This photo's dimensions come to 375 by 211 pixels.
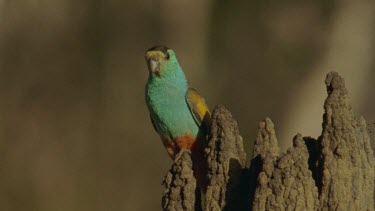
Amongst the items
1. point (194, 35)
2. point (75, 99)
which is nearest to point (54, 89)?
point (75, 99)

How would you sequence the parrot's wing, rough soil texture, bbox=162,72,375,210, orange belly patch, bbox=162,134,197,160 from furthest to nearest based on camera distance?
the parrot's wing
orange belly patch, bbox=162,134,197,160
rough soil texture, bbox=162,72,375,210

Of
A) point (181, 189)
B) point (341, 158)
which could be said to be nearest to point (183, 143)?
point (181, 189)

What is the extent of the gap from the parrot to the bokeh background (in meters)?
3.87

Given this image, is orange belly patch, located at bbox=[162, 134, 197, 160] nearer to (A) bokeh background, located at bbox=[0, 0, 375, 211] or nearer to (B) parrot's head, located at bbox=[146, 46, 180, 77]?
(B) parrot's head, located at bbox=[146, 46, 180, 77]

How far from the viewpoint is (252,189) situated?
20.1 feet

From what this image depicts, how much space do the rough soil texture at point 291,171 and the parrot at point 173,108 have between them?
4.86 ft

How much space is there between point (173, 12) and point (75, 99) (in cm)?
191

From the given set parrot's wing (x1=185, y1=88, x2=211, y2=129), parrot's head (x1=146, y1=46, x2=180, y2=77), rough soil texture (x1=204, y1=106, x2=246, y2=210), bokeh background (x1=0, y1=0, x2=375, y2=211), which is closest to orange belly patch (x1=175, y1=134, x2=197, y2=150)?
parrot's wing (x1=185, y1=88, x2=211, y2=129)

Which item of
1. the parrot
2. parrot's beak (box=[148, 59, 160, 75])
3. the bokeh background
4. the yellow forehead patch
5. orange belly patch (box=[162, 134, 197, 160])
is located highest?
the bokeh background

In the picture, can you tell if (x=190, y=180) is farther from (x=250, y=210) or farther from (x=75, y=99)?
(x=75, y=99)

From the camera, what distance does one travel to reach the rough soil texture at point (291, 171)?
227 inches

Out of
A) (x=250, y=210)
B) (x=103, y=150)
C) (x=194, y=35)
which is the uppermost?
(x=194, y=35)

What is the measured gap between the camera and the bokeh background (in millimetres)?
12305

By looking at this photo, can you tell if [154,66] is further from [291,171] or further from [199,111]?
[291,171]
